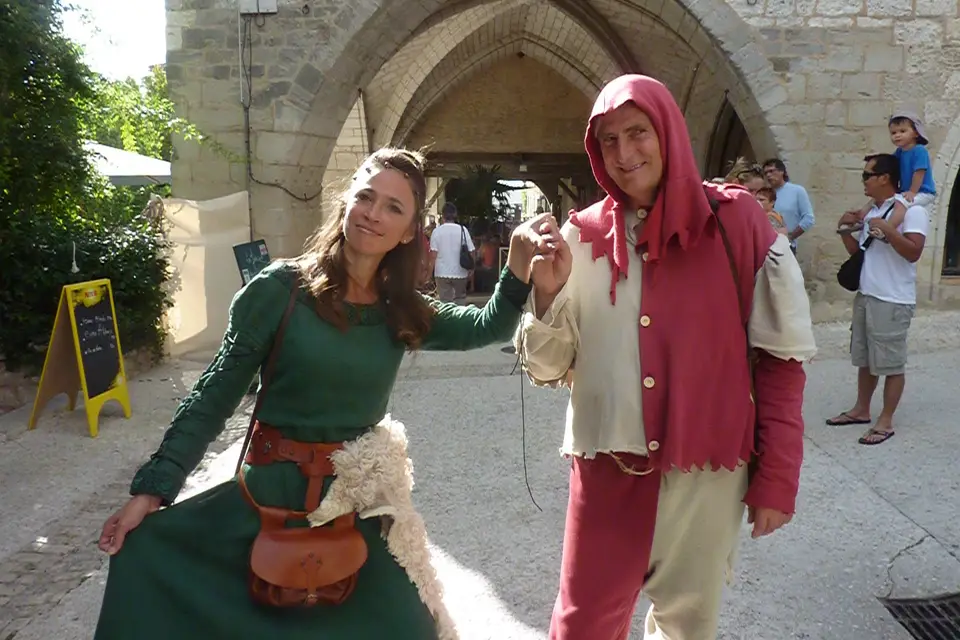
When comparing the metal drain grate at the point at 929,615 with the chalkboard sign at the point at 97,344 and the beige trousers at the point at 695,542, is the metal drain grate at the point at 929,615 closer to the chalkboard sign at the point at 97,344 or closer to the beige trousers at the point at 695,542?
the beige trousers at the point at 695,542

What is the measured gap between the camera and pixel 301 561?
5.10 feet

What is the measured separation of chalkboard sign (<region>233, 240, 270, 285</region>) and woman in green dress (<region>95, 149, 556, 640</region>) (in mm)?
4986

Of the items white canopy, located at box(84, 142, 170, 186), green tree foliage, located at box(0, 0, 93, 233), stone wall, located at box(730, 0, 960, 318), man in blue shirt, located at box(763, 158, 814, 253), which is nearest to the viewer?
green tree foliage, located at box(0, 0, 93, 233)

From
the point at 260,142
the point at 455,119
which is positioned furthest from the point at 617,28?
the point at 260,142

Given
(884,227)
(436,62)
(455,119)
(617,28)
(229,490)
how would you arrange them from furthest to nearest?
(455,119) < (436,62) < (617,28) < (884,227) < (229,490)

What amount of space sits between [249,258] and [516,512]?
4.18 meters

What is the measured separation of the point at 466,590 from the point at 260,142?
20.2 feet

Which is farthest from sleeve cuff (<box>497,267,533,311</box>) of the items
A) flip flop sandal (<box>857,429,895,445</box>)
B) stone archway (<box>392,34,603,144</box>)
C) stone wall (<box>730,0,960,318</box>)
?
stone archway (<box>392,34,603,144</box>)

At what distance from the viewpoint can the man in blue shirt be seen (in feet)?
20.0

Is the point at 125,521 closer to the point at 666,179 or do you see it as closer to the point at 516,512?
the point at 666,179

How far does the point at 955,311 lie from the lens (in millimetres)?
7781

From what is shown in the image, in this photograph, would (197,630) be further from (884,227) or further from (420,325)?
(884,227)

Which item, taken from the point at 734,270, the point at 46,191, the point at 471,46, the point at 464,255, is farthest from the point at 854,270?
the point at 471,46

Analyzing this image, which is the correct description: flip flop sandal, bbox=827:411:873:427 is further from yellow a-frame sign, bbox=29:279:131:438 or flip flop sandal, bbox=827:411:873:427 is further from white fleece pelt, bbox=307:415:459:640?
yellow a-frame sign, bbox=29:279:131:438
